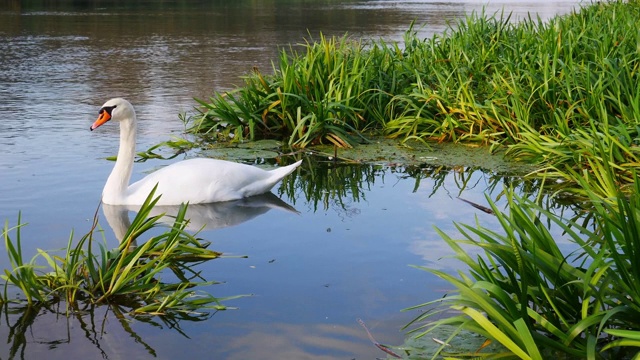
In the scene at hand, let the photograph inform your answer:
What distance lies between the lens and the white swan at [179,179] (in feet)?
25.2

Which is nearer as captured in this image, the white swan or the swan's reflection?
the swan's reflection

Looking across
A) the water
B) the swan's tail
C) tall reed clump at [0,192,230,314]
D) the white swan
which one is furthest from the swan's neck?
tall reed clump at [0,192,230,314]

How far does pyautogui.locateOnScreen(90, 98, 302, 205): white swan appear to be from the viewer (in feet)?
25.2

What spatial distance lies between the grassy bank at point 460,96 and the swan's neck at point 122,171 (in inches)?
95.1

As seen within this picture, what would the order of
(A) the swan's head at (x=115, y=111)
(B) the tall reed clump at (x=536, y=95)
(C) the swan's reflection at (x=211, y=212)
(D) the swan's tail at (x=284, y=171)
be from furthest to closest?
1. (B) the tall reed clump at (x=536, y=95)
2. (D) the swan's tail at (x=284, y=171)
3. (A) the swan's head at (x=115, y=111)
4. (C) the swan's reflection at (x=211, y=212)

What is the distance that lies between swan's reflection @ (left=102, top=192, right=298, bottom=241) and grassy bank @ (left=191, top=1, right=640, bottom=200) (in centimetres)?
215

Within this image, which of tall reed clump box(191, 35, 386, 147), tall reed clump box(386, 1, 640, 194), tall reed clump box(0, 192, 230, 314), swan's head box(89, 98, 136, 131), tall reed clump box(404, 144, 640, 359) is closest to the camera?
tall reed clump box(404, 144, 640, 359)

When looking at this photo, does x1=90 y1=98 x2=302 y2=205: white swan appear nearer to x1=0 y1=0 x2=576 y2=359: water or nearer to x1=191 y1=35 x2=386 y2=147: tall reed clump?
x1=0 y1=0 x2=576 y2=359: water

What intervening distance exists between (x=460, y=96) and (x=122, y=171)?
13.4 feet

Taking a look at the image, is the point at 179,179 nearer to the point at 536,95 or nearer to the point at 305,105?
the point at 305,105

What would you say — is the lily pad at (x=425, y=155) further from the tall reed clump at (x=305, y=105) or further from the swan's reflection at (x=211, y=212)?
the swan's reflection at (x=211, y=212)

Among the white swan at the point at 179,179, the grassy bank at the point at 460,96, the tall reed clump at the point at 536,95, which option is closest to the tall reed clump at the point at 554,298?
the tall reed clump at the point at 536,95

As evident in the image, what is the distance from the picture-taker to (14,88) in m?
15.2

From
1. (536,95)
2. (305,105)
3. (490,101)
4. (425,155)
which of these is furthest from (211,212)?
(536,95)
